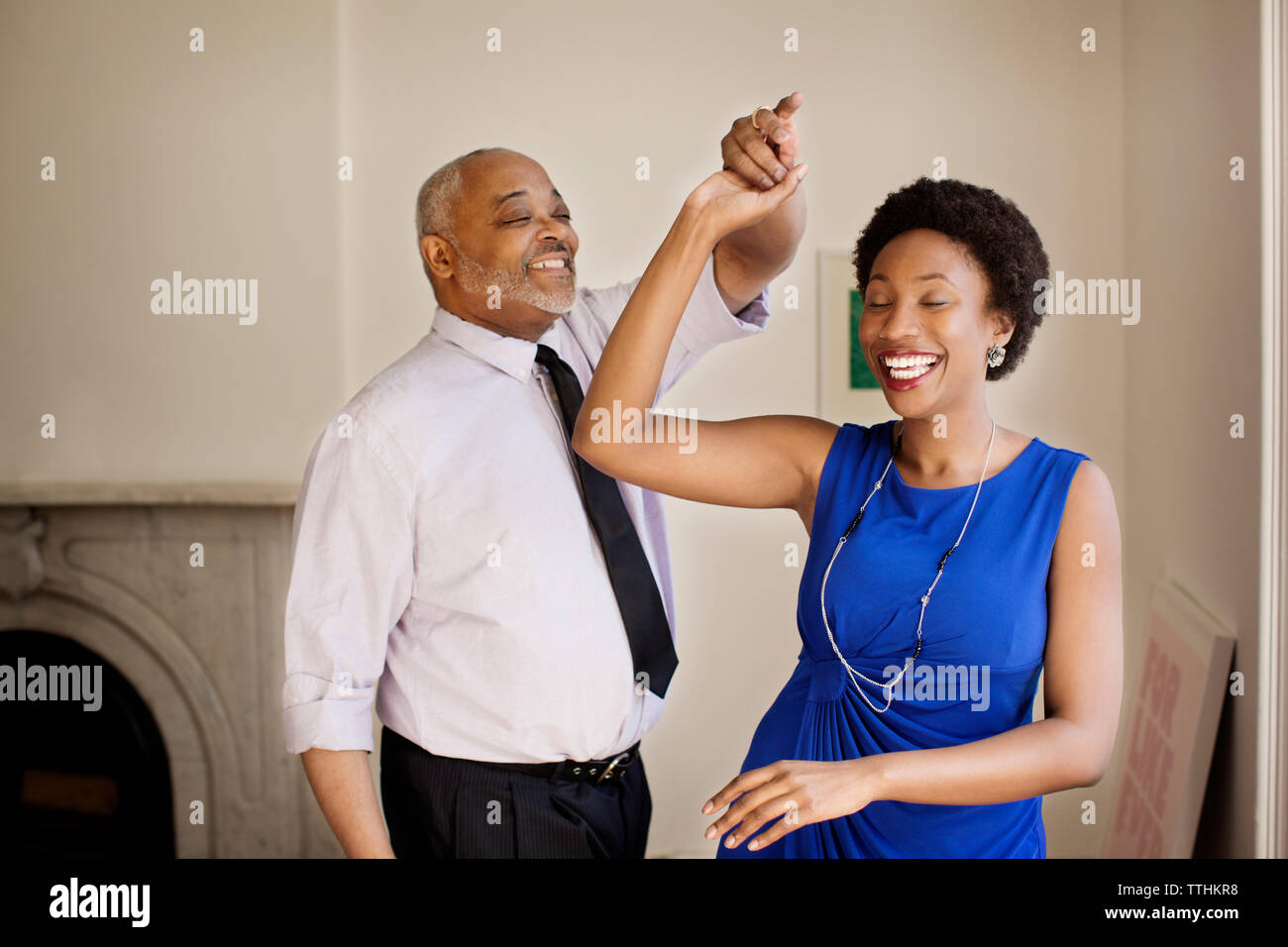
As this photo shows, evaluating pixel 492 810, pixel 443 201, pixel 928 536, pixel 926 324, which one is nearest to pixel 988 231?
pixel 926 324

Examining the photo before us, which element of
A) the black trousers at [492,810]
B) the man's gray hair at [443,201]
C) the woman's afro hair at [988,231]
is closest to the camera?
the woman's afro hair at [988,231]

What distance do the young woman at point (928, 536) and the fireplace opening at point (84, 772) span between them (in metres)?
2.38

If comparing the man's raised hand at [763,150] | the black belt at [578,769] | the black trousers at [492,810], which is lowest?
the black trousers at [492,810]

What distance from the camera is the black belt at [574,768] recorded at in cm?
186

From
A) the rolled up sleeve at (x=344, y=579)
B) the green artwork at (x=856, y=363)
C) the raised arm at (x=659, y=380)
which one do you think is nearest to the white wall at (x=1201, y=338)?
the green artwork at (x=856, y=363)

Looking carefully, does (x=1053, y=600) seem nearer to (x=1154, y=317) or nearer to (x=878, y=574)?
(x=878, y=574)

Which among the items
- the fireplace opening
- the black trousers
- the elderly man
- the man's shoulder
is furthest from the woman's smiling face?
the fireplace opening

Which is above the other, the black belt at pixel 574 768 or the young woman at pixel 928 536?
the young woman at pixel 928 536

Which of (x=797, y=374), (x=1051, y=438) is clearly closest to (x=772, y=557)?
(x=797, y=374)

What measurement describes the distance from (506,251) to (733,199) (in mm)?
495

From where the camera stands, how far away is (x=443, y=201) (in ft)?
6.48

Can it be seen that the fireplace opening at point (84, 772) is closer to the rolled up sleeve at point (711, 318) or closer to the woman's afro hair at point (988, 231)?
the rolled up sleeve at point (711, 318)

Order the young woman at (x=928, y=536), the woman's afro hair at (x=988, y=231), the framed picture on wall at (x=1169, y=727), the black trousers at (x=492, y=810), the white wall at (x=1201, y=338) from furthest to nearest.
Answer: the framed picture on wall at (x=1169, y=727) → the white wall at (x=1201, y=338) → the black trousers at (x=492, y=810) → the woman's afro hair at (x=988, y=231) → the young woman at (x=928, y=536)

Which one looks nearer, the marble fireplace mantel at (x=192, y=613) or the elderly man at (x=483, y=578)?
the elderly man at (x=483, y=578)
